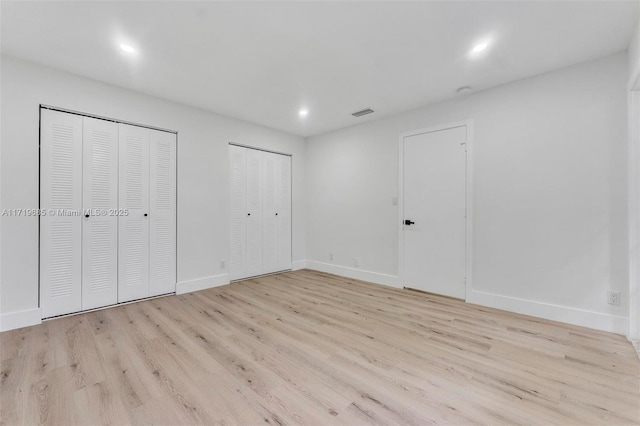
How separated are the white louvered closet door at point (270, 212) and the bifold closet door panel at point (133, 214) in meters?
1.78

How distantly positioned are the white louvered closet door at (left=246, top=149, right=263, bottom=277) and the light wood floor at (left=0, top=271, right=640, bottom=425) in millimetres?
1499

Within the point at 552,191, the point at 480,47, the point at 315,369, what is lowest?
the point at 315,369

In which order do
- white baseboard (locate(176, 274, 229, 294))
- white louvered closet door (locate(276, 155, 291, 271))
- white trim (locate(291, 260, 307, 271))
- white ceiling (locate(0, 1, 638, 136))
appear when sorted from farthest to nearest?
1. white trim (locate(291, 260, 307, 271))
2. white louvered closet door (locate(276, 155, 291, 271))
3. white baseboard (locate(176, 274, 229, 294))
4. white ceiling (locate(0, 1, 638, 136))

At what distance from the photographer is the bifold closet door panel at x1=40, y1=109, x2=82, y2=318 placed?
2.82 meters

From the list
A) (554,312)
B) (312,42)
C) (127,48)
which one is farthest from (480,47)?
(127,48)

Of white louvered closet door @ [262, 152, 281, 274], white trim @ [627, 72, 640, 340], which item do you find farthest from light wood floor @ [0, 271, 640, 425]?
white louvered closet door @ [262, 152, 281, 274]

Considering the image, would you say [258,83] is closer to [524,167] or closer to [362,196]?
[362,196]

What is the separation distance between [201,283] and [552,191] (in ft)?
14.4

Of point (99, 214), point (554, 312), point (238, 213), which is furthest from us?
point (238, 213)

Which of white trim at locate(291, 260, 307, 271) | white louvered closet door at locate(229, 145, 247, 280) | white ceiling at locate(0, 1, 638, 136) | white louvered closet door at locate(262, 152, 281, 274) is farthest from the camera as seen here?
white trim at locate(291, 260, 307, 271)

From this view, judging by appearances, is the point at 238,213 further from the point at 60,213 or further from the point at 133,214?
the point at 60,213

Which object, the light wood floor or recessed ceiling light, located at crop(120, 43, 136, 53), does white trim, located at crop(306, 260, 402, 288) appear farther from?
recessed ceiling light, located at crop(120, 43, 136, 53)

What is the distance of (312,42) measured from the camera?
2.38 m

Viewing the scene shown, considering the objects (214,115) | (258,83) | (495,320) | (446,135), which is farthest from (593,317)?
(214,115)
